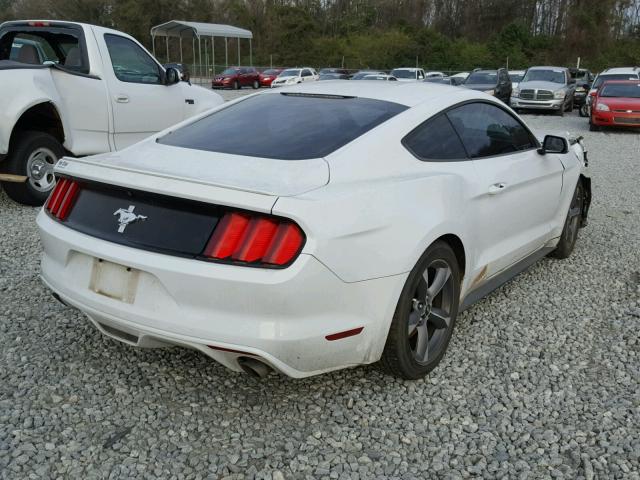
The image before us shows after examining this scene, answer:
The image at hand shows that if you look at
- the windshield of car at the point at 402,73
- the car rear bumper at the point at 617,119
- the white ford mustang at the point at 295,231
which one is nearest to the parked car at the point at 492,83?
the car rear bumper at the point at 617,119

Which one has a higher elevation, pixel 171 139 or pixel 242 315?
pixel 171 139

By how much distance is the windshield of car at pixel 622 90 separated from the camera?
55.4 feet

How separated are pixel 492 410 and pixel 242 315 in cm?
136

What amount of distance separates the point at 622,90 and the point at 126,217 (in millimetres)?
17548

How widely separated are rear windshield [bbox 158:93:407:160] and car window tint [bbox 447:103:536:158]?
19.5 inches

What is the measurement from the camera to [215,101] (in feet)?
28.5

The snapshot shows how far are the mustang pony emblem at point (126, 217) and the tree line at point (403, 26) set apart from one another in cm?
4957

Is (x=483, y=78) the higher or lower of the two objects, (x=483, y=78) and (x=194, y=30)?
the lower

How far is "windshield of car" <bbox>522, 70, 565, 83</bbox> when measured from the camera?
2228cm

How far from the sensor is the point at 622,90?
17.1 metres

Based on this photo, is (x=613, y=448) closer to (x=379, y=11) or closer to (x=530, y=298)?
(x=530, y=298)

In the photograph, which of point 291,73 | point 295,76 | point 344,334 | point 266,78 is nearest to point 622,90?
point 344,334

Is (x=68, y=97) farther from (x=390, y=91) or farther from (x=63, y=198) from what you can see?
(x=390, y=91)

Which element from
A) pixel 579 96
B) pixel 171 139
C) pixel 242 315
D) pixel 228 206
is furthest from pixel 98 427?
pixel 579 96
